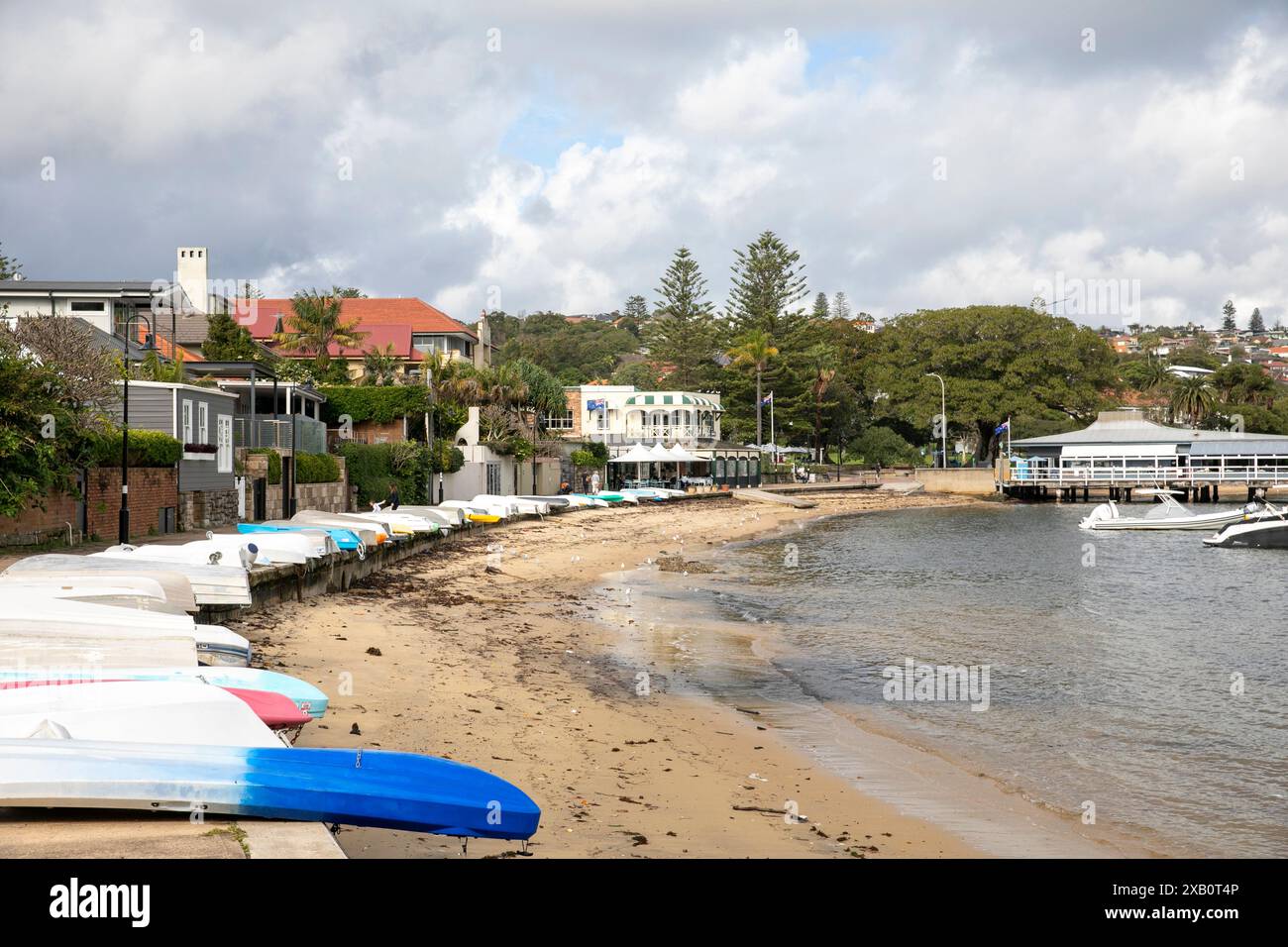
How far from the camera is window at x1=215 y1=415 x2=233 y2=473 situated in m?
29.3

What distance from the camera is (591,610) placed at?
72.7 ft

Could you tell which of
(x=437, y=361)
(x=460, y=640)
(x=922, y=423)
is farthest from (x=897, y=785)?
(x=922, y=423)

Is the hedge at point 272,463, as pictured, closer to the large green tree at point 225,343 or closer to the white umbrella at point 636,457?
the large green tree at point 225,343

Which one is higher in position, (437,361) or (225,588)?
(437,361)

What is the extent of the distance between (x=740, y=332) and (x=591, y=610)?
245ft

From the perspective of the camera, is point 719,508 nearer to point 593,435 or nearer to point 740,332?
point 593,435

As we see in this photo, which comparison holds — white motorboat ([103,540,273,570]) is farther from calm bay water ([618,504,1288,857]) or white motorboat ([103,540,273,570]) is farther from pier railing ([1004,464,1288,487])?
pier railing ([1004,464,1288,487])

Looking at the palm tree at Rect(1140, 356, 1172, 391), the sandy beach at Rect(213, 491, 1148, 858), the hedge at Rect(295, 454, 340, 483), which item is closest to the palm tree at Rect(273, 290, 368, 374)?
the hedge at Rect(295, 454, 340, 483)

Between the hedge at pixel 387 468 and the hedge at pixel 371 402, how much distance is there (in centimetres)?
165

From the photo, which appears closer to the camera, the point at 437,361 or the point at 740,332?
the point at 437,361

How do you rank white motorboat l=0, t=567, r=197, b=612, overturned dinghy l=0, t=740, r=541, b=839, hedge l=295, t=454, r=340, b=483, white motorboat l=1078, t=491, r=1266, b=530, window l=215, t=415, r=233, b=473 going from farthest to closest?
1. white motorboat l=1078, t=491, r=1266, b=530
2. hedge l=295, t=454, r=340, b=483
3. window l=215, t=415, r=233, b=473
4. white motorboat l=0, t=567, r=197, b=612
5. overturned dinghy l=0, t=740, r=541, b=839

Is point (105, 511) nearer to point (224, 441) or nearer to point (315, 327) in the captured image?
point (224, 441)

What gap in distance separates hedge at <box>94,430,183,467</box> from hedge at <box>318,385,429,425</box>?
1717cm

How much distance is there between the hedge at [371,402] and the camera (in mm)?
43562
